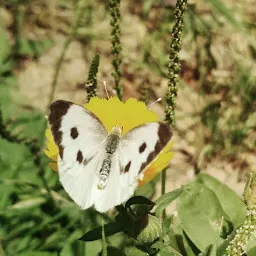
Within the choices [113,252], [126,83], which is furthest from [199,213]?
[126,83]

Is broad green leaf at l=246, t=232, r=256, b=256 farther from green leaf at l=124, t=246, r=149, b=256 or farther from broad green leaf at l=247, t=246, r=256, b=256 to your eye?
green leaf at l=124, t=246, r=149, b=256

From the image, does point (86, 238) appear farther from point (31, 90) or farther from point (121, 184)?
point (31, 90)

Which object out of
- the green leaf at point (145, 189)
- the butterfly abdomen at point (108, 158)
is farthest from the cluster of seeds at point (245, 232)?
the green leaf at point (145, 189)

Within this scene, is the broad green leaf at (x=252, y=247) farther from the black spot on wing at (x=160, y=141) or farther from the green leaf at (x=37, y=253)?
the green leaf at (x=37, y=253)

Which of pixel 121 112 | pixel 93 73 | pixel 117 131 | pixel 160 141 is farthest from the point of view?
pixel 121 112

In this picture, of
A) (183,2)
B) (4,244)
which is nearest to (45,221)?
(4,244)

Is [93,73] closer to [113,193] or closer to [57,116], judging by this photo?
[57,116]
